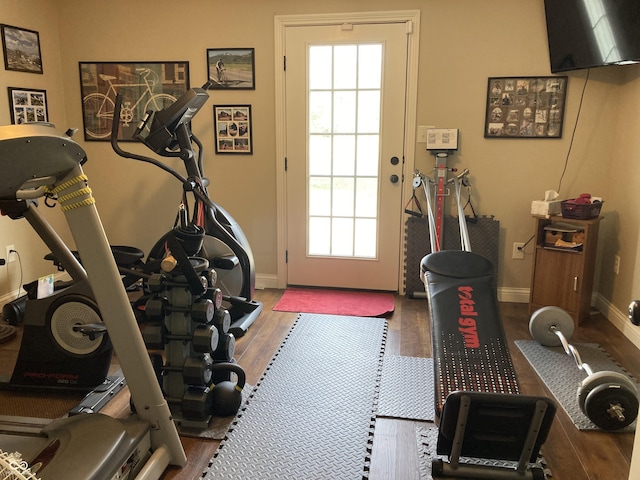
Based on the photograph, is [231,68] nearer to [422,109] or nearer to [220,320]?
[422,109]

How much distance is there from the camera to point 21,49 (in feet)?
12.8

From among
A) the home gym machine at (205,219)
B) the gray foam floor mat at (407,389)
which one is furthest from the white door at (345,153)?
the gray foam floor mat at (407,389)

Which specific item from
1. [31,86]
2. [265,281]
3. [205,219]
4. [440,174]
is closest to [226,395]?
[205,219]

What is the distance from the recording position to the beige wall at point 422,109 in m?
3.72

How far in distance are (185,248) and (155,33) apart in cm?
262

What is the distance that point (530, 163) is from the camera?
390 centimetres

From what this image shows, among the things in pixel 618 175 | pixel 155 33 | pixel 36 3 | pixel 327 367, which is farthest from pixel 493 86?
pixel 36 3

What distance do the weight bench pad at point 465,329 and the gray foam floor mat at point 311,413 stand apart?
444mm

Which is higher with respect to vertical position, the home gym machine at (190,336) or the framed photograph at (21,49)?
the framed photograph at (21,49)

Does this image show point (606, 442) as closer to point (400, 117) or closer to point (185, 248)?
point (185, 248)

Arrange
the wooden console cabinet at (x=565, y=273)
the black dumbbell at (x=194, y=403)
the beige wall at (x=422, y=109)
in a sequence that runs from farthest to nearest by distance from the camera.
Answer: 1. the beige wall at (x=422, y=109)
2. the wooden console cabinet at (x=565, y=273)
3. the black dumbbell at (x=194, y=403)

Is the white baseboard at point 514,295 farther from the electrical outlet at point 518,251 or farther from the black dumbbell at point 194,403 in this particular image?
the black dumbbell at point 194,403

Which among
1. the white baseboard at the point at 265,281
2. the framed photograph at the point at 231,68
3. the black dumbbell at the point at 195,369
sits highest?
the framed photograph at the point at 231,68

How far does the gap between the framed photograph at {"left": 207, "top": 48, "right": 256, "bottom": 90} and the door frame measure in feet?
0.71
